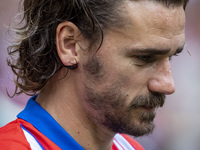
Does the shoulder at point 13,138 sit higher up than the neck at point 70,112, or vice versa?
the shoulder at point 13,138

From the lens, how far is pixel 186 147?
5.06 metres

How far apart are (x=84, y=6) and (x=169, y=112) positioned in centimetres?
309

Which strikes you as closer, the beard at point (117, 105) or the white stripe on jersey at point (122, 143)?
the beard at point (117, 105)

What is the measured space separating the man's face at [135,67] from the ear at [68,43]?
93 mm

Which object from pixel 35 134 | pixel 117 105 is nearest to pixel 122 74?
pixel 117 105

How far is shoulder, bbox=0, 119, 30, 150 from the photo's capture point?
6.81 feet

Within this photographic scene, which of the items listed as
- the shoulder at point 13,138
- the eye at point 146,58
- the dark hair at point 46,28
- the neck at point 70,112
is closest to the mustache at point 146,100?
the eye at point 146,58

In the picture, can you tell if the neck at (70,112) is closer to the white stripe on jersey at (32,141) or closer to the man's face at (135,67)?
the man's face at (135,67)

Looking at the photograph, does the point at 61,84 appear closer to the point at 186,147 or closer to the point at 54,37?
the point at 54,37

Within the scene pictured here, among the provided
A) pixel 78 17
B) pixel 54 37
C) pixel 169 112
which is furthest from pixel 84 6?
pixel 169 112

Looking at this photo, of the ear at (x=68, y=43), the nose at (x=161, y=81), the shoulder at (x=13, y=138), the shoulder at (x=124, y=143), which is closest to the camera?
the shoulder at (x=13, y=138)

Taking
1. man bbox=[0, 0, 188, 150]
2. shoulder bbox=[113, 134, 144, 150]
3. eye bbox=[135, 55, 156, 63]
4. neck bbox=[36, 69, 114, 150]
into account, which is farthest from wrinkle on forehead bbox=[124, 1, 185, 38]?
shoulder bbox=[113, 134, 144, 150]

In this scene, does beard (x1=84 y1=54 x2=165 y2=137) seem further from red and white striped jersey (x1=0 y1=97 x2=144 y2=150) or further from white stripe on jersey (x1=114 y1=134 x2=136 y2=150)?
white stripe on jersey (x1=114 y1=134 x2=136 y2=150)

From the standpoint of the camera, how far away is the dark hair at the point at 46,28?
7.39 ft
